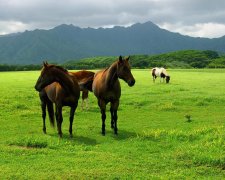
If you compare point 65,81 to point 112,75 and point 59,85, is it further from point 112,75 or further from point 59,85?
point 112,75

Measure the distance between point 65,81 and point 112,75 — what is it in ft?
6.37

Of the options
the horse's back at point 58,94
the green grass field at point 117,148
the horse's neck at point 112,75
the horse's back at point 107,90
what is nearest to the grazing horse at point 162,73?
the green grass field at point 117,148

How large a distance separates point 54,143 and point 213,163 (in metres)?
5.58

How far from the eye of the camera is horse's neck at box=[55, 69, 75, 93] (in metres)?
14.2

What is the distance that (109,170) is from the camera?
9641 mm

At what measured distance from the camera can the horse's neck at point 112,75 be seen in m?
14.6

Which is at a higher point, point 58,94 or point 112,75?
point 112,75

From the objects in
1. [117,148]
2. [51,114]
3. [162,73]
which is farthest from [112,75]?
[162,73]

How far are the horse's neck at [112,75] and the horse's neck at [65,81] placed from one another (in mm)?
1507

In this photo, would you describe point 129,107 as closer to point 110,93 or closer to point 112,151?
point 110,93

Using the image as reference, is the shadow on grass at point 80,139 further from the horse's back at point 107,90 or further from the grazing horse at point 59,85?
the horse's back at point 107,90

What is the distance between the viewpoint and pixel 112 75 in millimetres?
14680

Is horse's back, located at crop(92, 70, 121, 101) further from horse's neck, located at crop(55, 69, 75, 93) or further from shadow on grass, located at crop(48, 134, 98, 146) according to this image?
shadow on grass, located at crop(48, 134, 98, 146)

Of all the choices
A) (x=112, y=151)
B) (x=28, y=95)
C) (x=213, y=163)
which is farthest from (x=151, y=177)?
(x=28, y=95)
